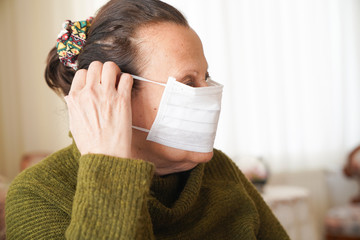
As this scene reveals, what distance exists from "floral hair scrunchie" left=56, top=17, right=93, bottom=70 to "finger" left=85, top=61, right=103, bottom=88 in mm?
153

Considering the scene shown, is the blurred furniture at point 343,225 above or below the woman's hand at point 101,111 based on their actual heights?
below

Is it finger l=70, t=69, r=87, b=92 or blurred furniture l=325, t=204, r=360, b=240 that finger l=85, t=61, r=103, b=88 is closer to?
finger l=70, t=69, r=87, b=92

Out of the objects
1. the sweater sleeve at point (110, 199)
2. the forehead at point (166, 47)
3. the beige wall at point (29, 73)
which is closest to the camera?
the sweater sleeve at point (110, 199)

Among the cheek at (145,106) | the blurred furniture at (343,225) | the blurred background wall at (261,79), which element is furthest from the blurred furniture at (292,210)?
the cheek at (145,106)

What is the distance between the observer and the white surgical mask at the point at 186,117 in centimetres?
109

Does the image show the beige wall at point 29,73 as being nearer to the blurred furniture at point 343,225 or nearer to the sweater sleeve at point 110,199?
the blurred furniture at point 343,225

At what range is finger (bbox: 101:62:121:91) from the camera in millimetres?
1008

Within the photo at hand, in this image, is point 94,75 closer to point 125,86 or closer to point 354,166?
point 125,86

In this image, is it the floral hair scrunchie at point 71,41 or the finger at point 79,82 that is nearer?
the finger at point 79,82

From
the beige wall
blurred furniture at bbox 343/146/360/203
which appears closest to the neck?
the beige wall

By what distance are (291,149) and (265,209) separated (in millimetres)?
2891

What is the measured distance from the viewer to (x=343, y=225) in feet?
11.1

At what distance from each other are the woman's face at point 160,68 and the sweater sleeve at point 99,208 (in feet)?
0.71

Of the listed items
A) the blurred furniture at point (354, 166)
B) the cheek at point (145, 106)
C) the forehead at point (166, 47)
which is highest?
the forehead at point (166, 47)
